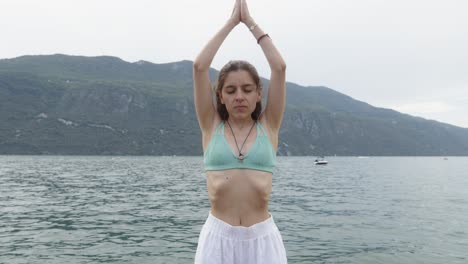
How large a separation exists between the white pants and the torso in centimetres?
6

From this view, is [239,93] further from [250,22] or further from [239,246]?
[239,246]

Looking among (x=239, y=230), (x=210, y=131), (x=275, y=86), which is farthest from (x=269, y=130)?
(x=239, y=230)

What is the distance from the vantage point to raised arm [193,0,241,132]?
385 centimetres

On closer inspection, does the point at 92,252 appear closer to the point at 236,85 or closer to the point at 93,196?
the point at 236,85

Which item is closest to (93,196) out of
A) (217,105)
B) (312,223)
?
(312,223)

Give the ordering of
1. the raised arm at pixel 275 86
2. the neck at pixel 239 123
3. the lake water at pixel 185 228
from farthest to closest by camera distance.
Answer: the lake water at pixel 185 228, the raised arm at pixel 275 86, the neck at pixel 239 123

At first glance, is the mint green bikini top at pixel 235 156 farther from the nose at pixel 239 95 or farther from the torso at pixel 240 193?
the nose at pixel 239 95

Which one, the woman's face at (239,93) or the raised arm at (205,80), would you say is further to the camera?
the raised arm at (205,80)

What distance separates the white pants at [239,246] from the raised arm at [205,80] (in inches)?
35.5

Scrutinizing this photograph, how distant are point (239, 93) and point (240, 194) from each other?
2.72ft

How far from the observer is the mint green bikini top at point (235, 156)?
3592 mm

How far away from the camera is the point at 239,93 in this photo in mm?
3686

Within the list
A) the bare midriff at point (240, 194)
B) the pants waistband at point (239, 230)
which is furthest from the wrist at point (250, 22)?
the pants waistband at point (239, 230)

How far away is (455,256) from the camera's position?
20.1 meters
